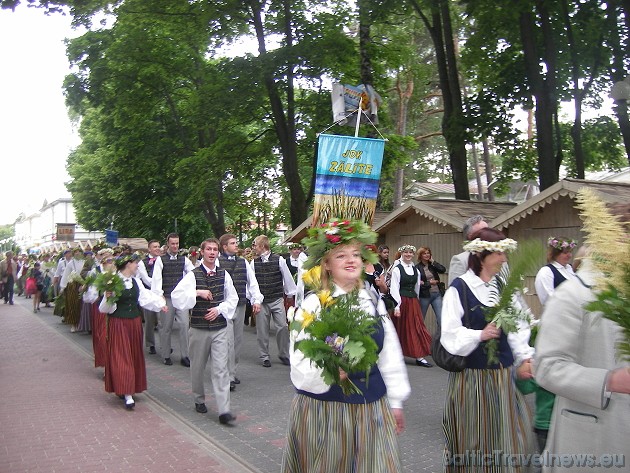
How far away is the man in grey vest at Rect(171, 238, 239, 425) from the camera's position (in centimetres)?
745

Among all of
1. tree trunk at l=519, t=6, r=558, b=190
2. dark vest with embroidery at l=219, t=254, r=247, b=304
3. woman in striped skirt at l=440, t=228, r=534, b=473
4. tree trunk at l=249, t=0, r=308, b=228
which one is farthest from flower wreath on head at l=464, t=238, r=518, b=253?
tree trunk at l=249, t=0, r=308, b=228

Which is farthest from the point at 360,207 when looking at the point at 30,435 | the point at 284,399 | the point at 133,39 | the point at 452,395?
the point at 133,39

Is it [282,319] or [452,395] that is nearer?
[452,395]

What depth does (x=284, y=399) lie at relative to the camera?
28.2 feet

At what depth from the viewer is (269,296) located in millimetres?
11484

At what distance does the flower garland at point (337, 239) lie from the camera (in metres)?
4.11

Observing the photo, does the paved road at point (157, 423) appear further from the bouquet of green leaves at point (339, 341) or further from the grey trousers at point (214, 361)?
the bouquet of green leaves at point (339, 341)

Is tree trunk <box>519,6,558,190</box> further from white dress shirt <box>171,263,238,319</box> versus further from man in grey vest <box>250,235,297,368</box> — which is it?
white dress shirt <box>171,263,238,319</box>

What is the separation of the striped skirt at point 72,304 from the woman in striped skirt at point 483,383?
13941 mm

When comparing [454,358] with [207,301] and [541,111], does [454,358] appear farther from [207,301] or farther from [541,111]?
[541,111]

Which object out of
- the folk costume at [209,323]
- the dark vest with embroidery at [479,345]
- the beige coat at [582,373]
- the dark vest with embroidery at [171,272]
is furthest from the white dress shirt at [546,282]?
the dark vest with embroidery at [171,272]

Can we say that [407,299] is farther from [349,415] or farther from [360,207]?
[349,415]

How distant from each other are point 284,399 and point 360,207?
15.8 feet

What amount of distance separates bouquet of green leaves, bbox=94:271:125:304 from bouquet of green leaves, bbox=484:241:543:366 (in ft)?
17.1
